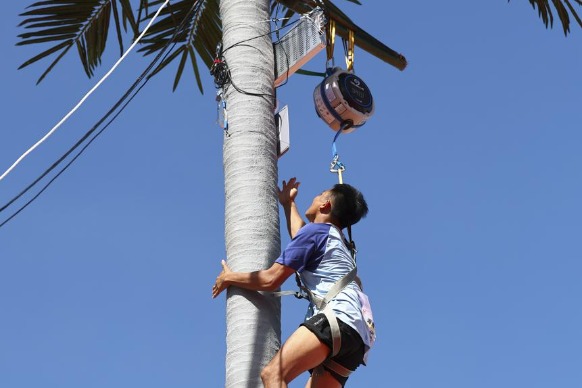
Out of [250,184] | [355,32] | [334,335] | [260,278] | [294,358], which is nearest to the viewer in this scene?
[294,358]

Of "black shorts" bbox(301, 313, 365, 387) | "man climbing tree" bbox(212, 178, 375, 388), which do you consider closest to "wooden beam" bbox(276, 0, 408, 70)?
"man climbing tree" bbox(212, 178, 375, 388)

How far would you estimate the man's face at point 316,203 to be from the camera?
20.4 ft

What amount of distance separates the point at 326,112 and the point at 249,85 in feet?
2.60

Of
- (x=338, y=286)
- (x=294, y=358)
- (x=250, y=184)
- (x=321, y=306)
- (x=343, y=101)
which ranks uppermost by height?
(x=343, y=101)

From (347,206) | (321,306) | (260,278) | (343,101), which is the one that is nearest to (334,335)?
(321,306)

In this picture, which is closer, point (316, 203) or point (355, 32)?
point (316, 203)

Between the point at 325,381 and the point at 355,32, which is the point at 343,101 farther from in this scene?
the point at 325,381

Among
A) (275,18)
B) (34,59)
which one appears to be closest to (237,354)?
(275,18)

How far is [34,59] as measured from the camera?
9117mm

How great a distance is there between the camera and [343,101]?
22.9 feet

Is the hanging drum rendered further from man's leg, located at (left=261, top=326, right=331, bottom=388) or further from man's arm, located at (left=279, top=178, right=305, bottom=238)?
man's leg, located at (left=261, top=326, right=331, bottom=388)

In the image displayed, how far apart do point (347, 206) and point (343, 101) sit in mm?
1044

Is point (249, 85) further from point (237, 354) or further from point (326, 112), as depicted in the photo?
point (237, 354)

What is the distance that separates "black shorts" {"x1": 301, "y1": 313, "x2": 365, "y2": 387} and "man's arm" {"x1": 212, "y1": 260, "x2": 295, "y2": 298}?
0.27 metres
